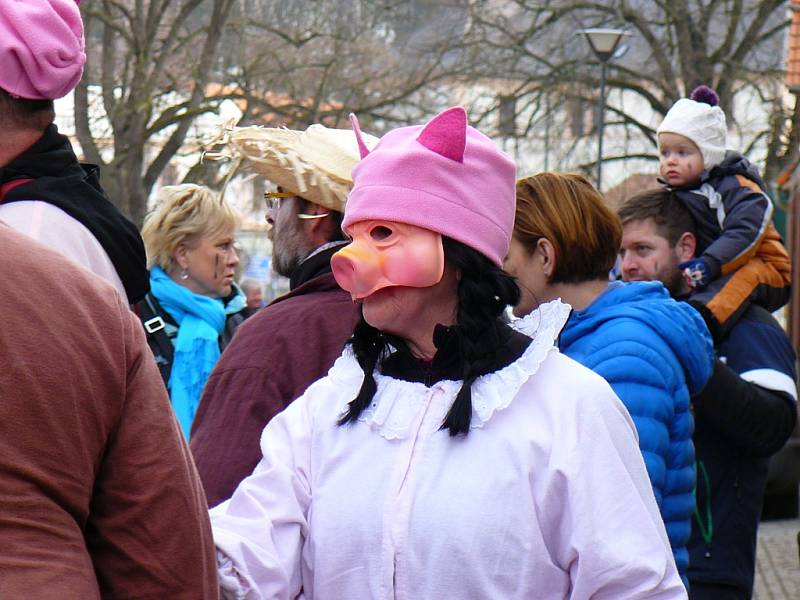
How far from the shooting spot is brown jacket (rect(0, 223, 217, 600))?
5.30ft

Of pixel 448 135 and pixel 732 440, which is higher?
pixel 448 135

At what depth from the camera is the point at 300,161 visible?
131 inches

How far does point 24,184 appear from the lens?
2729 mm

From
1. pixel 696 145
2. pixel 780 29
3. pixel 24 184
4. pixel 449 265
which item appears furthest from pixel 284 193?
pixel 780 29

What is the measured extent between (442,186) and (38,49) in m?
0.80

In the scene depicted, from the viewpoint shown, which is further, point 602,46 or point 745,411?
point 602,46

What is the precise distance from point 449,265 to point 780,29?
21.1 metres

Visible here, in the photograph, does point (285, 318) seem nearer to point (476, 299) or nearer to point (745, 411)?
point (476, 299)

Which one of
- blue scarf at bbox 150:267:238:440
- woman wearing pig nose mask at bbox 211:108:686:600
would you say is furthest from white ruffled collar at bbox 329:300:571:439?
blue scarf at bbox 150:267:238:440

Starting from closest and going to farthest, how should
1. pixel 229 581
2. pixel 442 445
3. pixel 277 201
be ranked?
pixel 229 581 < pixel 442 445 < pixel 277 201

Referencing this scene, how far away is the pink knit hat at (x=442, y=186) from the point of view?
238 cm

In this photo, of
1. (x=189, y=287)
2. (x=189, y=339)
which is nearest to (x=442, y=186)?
(x=189, y=339)

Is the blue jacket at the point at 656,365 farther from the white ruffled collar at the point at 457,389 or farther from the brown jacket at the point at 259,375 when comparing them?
the white ruffled collar at the point at 457,389

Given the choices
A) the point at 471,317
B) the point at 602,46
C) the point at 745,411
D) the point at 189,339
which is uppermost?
the point at 471,317
